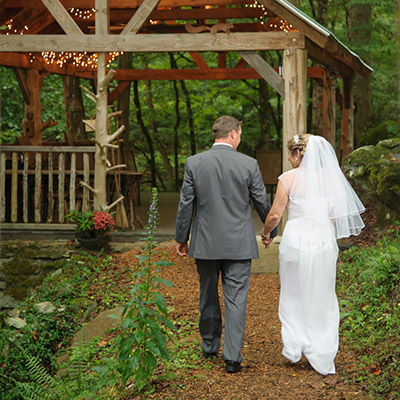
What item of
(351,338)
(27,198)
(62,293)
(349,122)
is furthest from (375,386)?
(349,122)

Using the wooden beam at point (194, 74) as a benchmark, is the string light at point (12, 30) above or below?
above

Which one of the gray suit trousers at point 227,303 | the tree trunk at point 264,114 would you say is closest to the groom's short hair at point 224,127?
the gray suit trousers at point 227,303

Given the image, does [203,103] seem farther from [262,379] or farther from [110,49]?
[262,379]

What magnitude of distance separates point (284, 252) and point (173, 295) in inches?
115

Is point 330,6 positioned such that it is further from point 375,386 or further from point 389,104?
point 375,386

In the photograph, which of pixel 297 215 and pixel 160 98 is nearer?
pixel 297 215

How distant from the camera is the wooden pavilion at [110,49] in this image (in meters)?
9.30

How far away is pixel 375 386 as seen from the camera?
→ 4.84 m

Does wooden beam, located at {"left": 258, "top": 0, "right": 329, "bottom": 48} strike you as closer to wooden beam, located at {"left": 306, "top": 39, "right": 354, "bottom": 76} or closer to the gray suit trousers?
wooden beam, located at {"left": 306, "top": 39, "right": 354, "bottom": 76}

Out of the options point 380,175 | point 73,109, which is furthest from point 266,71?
point 73,109

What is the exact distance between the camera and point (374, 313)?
6.30m

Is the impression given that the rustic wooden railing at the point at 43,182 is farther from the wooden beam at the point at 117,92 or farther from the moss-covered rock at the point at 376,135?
the moss-covered rock at the point at 376,135

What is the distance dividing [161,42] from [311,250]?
534cm

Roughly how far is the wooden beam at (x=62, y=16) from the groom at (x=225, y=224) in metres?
5.23
